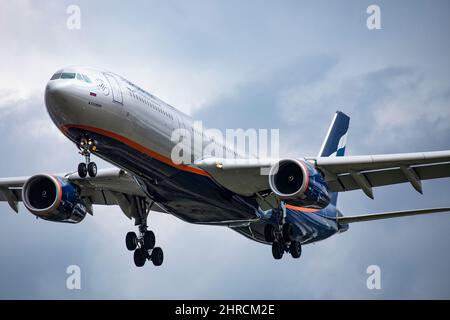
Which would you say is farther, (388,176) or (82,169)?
(388,176)

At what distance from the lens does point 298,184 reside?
36.2 m

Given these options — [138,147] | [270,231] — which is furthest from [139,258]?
[138,147]

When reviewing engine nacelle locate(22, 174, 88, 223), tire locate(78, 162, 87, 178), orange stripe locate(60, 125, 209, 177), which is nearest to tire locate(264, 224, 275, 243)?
orange stripe locate(60, 125, 209, 177)

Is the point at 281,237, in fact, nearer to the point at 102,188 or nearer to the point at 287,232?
the point at 287,232

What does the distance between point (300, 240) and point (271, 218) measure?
101 inches

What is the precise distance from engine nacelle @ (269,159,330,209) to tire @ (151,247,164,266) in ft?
24.6

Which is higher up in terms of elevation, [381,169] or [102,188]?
[381,169]

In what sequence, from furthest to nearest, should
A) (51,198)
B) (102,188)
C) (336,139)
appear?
(336,139), (102,188), (51,198)

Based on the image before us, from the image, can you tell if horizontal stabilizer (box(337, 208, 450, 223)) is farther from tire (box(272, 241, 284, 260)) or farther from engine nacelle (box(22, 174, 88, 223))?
engine nacelle (box(22, 174, 88, 223))

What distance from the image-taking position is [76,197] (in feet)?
131

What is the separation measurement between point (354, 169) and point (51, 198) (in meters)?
12.8

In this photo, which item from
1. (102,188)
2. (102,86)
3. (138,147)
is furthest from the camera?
(102,188)

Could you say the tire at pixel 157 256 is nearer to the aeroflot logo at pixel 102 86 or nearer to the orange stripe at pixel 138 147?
the orange stripe at pixel 138 147

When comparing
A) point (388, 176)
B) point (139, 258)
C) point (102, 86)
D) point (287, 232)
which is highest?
point (102, 86)
